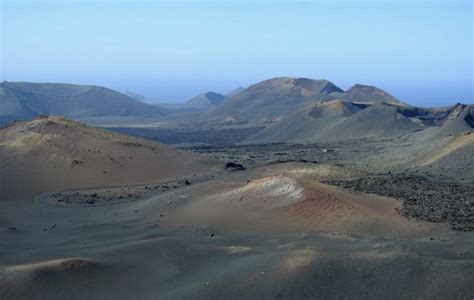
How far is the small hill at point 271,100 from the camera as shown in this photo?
92375mm

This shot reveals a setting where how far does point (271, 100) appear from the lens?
100938mm

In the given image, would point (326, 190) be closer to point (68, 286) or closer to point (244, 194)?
point (244, 194)

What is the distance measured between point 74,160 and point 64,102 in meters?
83.7

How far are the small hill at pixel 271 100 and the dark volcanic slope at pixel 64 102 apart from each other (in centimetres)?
1744

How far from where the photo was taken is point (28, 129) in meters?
35.7

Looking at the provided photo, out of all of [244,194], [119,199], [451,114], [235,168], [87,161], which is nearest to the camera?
[244,194]

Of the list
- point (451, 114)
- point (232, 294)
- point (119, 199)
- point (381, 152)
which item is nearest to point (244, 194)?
point (119, 199)

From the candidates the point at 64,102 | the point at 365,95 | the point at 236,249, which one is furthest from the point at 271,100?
the point at 236,249

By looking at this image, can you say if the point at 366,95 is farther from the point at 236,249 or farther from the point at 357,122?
the point at 236,249

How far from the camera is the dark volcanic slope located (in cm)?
10048

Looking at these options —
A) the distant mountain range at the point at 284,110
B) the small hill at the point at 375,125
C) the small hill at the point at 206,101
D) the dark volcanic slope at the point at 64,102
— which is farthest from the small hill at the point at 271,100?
the small hill at the point at 206,101

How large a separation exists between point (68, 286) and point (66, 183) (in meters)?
16.1

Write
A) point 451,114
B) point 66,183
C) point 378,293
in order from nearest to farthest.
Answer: point 378,293, point 66,183, point 451,114

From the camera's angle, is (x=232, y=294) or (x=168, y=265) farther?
(x=168, y=265)
